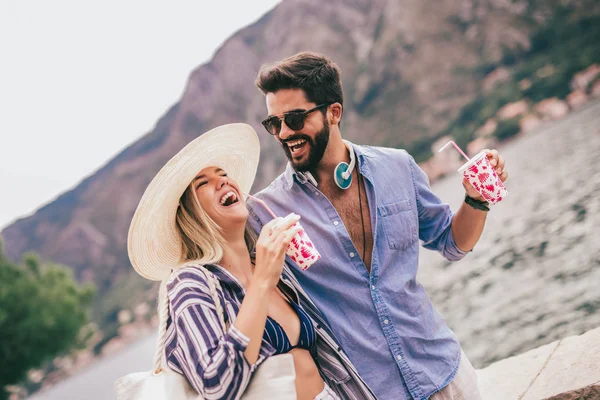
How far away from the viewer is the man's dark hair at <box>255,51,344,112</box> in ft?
7.33

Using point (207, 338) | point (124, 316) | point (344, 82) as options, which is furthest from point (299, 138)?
point (124, 316)

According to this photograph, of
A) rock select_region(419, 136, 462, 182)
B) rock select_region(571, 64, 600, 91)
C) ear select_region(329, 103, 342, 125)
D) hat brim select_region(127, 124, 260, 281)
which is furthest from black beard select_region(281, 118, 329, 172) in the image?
rock select_region(419, 136, 462, 182)

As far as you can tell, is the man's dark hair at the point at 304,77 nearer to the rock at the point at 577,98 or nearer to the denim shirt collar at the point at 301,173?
the denim shirt collar at the point at 301,173

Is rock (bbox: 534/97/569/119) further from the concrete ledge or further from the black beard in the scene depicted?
the black beard

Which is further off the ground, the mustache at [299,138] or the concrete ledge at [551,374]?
the mustache at [299,138]

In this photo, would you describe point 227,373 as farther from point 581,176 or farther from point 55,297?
point 55,297

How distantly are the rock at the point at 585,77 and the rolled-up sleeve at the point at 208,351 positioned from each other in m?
46.6

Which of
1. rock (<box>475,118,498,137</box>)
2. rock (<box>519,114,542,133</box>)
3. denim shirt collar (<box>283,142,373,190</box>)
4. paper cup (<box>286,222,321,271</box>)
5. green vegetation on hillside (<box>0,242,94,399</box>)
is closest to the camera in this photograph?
paper cup (<box>286,222,321,271</box>)

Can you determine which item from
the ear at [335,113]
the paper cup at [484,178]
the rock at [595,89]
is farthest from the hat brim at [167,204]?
the rock at [595,89]

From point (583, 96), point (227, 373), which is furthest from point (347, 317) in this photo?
point (583, 96)

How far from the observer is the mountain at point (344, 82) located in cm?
6047

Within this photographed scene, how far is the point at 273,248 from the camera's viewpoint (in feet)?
5.22

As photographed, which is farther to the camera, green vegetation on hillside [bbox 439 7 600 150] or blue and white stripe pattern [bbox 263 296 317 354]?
green vegetation on hillside [bbox 439 7 600 150]

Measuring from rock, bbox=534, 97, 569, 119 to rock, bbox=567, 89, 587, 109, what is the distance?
0.42 metres
